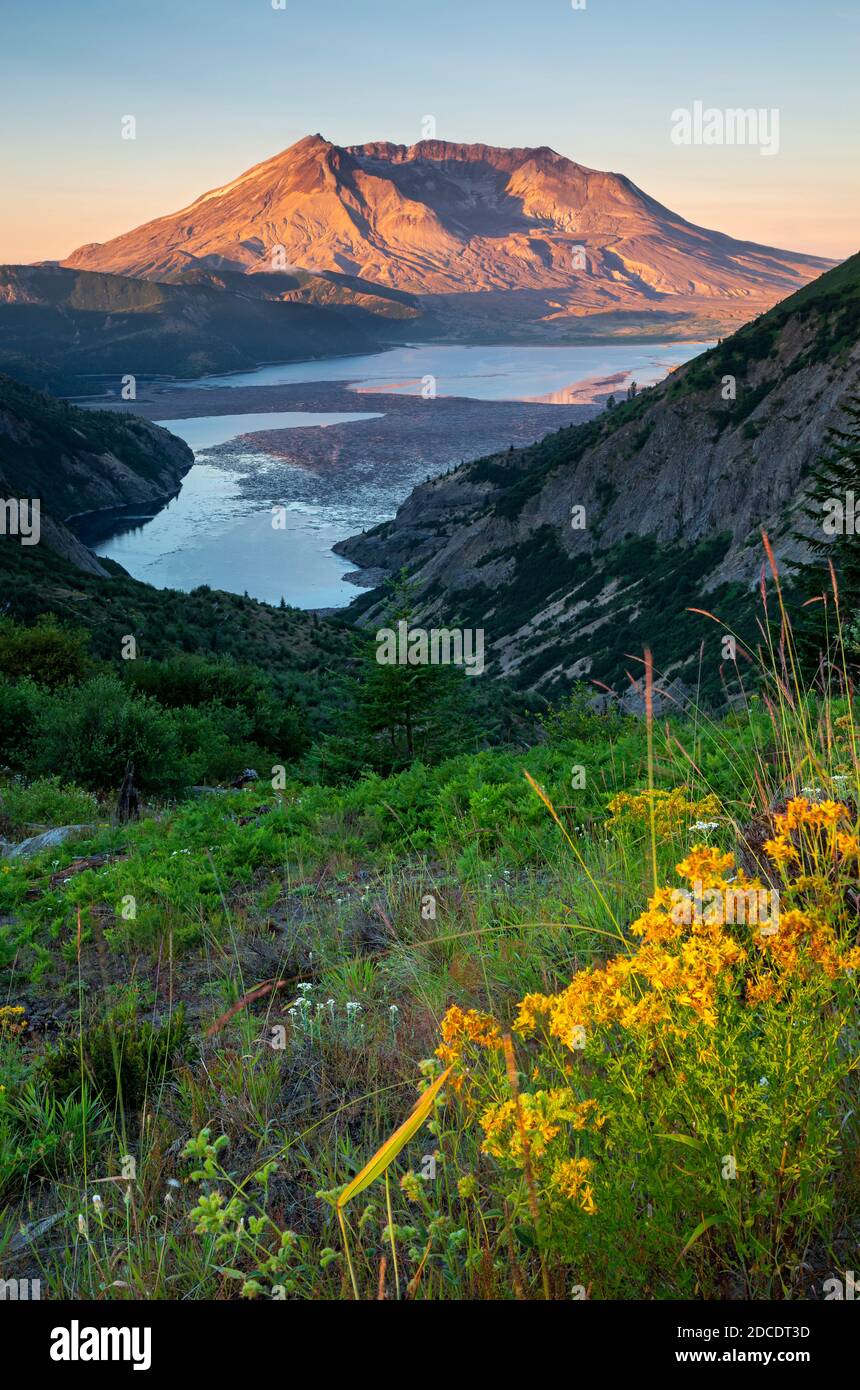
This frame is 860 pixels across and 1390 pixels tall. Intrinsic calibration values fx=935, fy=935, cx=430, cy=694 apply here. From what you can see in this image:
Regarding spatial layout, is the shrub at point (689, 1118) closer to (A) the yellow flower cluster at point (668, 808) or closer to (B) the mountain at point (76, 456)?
(A) the yellow flower cluster at point (668, 808)

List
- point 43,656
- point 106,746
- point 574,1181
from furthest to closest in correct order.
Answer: point 43,656 → point 106,746 → point 574,1181

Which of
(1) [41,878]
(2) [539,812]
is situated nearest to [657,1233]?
(2) [539,812]

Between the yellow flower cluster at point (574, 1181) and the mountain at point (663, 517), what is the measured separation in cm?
4140

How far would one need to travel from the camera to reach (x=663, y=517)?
263ft

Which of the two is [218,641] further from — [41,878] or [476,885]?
[476,885]

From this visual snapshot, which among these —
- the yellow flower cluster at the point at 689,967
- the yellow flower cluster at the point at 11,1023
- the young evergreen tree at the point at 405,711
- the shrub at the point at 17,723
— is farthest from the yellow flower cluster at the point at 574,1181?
the shrub at the point at 17,723

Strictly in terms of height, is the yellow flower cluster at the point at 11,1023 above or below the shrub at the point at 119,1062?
below

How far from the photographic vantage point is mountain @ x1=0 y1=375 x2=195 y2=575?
474ft

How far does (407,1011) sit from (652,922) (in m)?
1.68

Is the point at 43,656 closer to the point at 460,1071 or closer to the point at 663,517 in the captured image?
the point at 460,1071

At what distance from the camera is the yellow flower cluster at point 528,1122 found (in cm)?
194

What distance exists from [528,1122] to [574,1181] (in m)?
0.14

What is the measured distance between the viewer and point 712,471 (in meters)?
76.2

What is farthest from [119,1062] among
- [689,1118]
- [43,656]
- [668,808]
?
[43,656]
